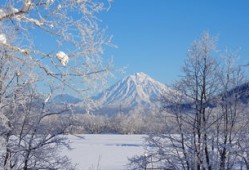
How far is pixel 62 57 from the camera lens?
12.5ft

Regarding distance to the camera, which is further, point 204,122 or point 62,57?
point 204,122

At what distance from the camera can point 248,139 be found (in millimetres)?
12117

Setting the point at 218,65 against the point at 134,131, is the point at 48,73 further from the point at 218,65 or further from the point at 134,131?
the point at 134,131

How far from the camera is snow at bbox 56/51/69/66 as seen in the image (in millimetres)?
3826

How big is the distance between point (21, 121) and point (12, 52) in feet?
21.2

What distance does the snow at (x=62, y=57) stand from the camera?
12.6 feet

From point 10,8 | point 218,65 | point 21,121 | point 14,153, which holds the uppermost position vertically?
point 218,65

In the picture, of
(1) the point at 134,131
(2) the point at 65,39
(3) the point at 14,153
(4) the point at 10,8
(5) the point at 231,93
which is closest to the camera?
(4) the point at 10,8

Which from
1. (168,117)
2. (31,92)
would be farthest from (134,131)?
(31,92)

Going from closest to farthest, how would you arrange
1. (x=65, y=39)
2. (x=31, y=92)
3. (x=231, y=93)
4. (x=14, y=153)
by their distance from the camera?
(x=65, y=39) → (x=31, y=92) → (x=14, y=153) → (x=231, y=93)

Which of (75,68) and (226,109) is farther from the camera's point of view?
(226,109)

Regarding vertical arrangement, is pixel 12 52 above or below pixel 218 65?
below

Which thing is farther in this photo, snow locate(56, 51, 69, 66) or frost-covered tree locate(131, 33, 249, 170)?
frost-covered tree locate(131, 33, 249, 170)

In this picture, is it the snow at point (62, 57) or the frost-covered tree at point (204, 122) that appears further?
the frost-covered tree at point (204, 122)
